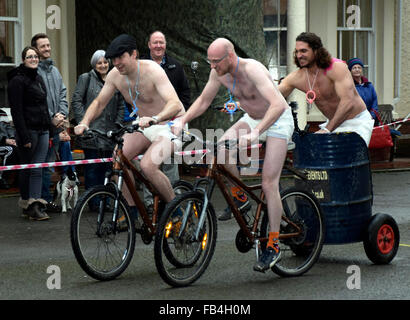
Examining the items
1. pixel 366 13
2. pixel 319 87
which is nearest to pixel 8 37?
pixel 319 87

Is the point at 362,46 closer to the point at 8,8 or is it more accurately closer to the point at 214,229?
the point at 8,8

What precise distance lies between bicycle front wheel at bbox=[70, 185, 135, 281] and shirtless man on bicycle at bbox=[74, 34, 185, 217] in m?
0.34

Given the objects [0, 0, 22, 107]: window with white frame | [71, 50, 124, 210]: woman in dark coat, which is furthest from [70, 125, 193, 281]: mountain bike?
[0, 0, 22, 107]: window with white frame

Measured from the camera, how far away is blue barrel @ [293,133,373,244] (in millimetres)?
7578

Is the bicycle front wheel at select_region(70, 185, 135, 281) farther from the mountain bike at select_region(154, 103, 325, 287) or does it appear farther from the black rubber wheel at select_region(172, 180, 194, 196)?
the black rubber wheel at select_region(172, 180, 194, 196)

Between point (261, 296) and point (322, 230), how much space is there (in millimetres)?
1111

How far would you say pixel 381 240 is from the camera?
7754 millimetres

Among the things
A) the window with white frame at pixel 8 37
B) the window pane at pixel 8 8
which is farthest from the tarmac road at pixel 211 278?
the window pane at pixel 8 8

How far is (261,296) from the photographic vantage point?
21.6ft

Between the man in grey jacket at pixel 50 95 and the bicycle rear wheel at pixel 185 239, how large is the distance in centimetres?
432

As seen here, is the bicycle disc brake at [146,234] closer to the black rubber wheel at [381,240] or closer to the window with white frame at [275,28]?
the black rubber wheel at [381,240]
